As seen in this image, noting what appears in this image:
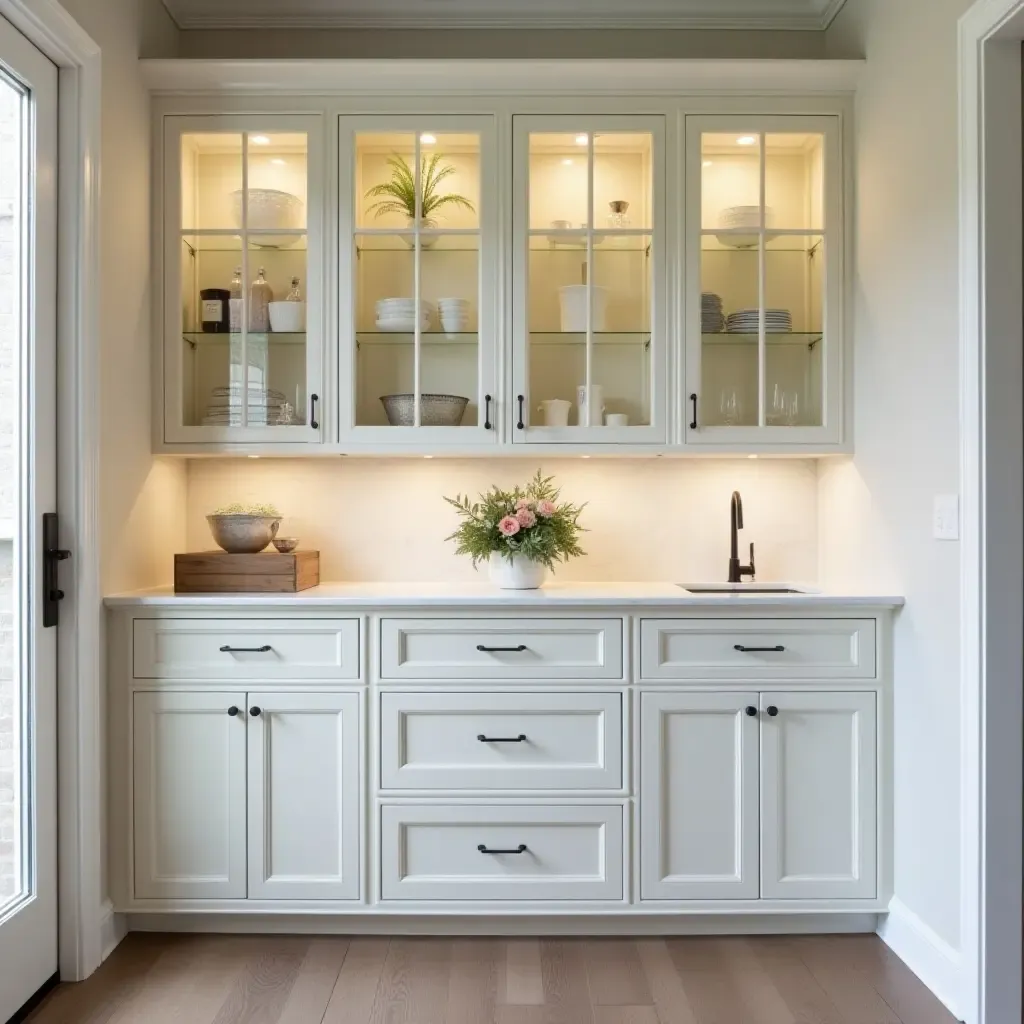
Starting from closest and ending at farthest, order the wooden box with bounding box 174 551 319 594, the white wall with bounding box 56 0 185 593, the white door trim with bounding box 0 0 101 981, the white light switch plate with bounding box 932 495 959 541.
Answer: the white light switch plate with bounding box 932 495 959 541, the white door trim with bounding box 0 0 101 981, the white wall with bounding box 56 0 185 593, the wooden box with bounding box 174 551 319 594

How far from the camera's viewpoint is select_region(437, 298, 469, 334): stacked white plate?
2.55 meters

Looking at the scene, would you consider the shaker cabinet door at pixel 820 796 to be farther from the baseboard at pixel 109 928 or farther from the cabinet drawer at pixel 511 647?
the baseboard at pixel 109 928

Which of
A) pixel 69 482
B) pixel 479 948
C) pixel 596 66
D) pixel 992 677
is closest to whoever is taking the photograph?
pixel 992 677

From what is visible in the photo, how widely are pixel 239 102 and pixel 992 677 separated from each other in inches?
103

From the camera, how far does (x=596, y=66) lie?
2.44 m

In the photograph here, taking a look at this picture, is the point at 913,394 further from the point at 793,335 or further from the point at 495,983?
the point at 495,983

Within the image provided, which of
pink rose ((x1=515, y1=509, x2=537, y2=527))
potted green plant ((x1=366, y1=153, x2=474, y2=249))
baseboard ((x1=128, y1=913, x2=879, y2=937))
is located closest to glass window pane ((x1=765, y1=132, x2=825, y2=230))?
potted green plant ((x1=366, y1=153, x2=474, y2=249))

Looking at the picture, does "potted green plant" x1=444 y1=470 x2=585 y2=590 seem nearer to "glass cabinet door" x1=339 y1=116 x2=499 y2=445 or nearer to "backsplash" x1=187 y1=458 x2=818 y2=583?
"glass cabinet door" x1=339 y1=116 x2=499 y2=445

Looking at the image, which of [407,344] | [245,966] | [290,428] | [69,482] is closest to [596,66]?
[407,344]

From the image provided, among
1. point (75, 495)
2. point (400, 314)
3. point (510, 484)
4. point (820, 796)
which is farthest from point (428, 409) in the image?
point (820, 796)

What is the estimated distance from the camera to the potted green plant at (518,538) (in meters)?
2.40

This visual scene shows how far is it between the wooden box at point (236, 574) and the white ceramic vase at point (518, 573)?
600 mm

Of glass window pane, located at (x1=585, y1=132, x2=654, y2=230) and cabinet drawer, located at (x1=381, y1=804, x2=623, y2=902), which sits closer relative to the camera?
cabinet drawer, located at (x1=381, y1=804, x2=623, y2=902)

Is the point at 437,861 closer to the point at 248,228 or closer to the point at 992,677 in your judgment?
the point at 992,677
